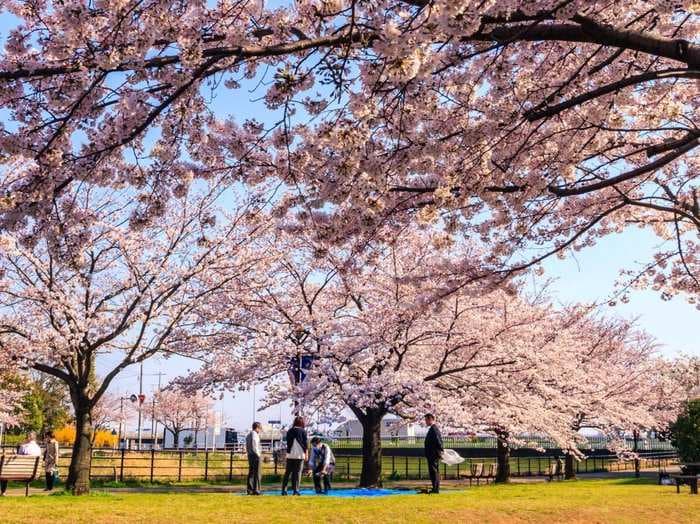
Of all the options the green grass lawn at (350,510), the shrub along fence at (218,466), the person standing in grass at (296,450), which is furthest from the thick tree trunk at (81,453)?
the shrub along fence at (218,466)

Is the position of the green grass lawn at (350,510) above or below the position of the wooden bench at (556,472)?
above

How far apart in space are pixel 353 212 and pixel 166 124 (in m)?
2.25

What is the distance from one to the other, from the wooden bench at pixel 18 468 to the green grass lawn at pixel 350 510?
6.02 feet

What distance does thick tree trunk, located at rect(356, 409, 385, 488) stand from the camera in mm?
18719

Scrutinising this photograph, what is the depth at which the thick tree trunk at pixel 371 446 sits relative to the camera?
18.7m

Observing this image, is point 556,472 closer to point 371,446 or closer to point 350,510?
point 371,446

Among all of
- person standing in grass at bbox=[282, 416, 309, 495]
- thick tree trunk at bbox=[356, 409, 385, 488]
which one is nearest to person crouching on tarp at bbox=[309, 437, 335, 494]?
person standing in grass at bbox=[282, 416, 309, 495]

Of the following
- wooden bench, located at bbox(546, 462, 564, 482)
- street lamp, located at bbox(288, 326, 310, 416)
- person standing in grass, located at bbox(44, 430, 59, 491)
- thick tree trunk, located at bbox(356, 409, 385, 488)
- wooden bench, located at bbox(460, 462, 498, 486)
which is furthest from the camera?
wooden bench, located at bbox(546, 462, 564, 482)

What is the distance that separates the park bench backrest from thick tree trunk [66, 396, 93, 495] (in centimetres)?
105

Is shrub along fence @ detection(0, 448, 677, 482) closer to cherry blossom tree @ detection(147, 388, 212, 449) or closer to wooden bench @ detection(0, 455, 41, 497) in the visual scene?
wooden bench @ detection(0, 455, 41, 497)

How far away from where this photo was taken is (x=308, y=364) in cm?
1923

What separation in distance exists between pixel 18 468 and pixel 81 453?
1.58 metres

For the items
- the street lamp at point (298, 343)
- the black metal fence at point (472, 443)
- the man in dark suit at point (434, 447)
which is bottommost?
the black metal fence at point (472, 443)

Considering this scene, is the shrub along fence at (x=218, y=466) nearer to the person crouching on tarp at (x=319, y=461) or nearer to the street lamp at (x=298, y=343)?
the street lamp at (x=298, y=343)
